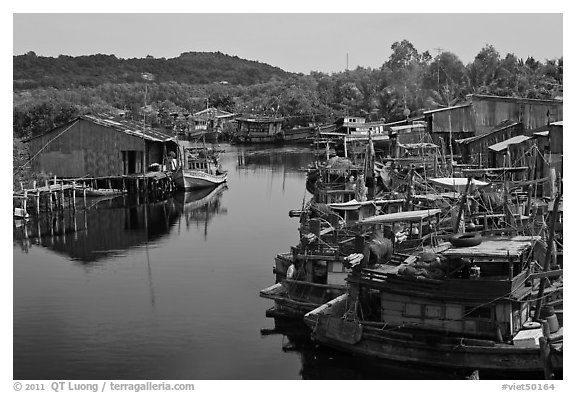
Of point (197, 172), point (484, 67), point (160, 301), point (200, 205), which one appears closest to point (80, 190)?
point (200, 205)

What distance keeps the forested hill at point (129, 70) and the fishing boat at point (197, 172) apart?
62.2 metres

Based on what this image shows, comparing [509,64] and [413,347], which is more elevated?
[509,64]

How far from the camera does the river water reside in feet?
71.8

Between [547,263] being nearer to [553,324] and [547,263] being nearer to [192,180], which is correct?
[553,324]

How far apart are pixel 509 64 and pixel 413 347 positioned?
64722 mm

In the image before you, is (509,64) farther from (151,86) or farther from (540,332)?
(151,86)

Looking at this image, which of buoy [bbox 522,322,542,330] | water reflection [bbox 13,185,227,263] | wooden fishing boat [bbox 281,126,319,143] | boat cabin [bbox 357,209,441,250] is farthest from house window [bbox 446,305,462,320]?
wooden fishing boat [bbox 281,126,319,143]

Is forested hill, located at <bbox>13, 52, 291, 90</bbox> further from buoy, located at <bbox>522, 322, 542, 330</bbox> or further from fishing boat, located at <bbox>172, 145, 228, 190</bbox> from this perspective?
buoy, located at <bbox>522, 322, 542, 330</bbox>

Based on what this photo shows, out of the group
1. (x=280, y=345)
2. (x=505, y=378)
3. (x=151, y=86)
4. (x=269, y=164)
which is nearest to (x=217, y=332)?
(x=280, y=345)

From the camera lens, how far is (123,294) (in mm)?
29094

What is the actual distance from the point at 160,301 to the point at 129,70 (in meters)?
137

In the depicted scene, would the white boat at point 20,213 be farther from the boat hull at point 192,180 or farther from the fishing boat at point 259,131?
the fishing boat at point 259,131

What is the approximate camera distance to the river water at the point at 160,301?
21875 mm

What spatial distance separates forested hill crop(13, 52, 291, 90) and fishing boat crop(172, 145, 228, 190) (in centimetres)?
6224
